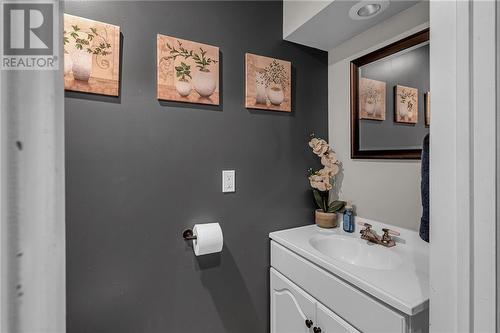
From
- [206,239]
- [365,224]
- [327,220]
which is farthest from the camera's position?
[327,220]

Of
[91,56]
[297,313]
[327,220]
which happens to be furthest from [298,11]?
[297,313]

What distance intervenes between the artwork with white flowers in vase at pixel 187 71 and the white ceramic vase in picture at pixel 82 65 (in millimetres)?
269

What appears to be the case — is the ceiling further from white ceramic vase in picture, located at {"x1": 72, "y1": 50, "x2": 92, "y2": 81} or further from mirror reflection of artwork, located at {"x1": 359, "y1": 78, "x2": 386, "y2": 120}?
white ceramic vase in picture, located at {"x1": 72, "y1": 50, "x2": 92, "y2": 81}

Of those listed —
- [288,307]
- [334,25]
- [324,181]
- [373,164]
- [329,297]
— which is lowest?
[288,307]

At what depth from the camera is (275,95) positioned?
140 cm

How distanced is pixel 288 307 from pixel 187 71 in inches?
50.4

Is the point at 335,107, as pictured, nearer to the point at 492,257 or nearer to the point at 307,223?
the point at 307,223

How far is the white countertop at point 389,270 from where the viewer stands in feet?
2.51

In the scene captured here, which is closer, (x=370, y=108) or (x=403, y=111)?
(x=403, y=111)

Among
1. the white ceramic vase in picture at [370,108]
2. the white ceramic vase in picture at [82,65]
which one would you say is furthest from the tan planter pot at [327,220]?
the white ceramic vase in picture at [82,65]

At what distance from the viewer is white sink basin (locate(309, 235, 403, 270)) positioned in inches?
44.1

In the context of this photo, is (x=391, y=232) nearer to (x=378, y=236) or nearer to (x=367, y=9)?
(x=378, y=236)

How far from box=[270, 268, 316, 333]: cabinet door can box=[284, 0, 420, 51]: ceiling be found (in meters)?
1.35

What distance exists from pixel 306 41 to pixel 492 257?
4.40 feet
